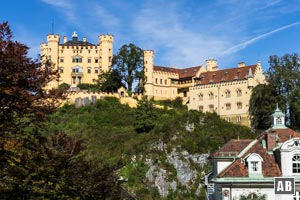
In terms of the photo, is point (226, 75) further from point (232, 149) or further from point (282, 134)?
point (282, 134)

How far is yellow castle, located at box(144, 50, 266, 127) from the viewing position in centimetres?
8200

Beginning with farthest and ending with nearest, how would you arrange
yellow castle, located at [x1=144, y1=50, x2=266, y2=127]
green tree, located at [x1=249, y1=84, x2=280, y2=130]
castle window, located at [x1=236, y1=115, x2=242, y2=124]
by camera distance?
Result: yellow castle, located at [x1=144, y1=50, x2=266, y2=127] → castle window, located at [x1=236, y1=115, x2=242, y2=124] → green tree, located at [x1=249, y1=84, x2=280, y2=130]

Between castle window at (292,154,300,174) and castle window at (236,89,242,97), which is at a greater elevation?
castle window at (236,89,242,97)

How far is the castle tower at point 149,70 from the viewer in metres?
90.2

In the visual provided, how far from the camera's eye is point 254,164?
33.7 meters

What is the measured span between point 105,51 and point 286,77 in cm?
3954

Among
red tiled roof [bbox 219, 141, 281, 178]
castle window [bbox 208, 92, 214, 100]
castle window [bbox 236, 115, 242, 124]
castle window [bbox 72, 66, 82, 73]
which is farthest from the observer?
castle window [bbox 72, 66, 82, 73]

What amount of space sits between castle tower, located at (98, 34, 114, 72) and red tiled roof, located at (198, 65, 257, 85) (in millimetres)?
16290

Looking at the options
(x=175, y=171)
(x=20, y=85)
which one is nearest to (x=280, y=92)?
(x=175, y=171)

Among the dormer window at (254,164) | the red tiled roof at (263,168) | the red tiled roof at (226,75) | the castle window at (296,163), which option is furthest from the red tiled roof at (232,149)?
the red tiled roof at (226,75)

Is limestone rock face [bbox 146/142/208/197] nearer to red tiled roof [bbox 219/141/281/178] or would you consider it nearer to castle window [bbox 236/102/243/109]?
castle window [bbox 236/102/243/109]

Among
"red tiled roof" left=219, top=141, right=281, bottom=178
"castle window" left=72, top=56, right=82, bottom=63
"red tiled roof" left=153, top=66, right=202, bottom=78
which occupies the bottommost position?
"red tiled roof" left=219, top=141, right=281, bottom=178

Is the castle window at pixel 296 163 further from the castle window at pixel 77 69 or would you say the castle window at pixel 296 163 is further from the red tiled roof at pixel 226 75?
the castle window at pixel 77 69

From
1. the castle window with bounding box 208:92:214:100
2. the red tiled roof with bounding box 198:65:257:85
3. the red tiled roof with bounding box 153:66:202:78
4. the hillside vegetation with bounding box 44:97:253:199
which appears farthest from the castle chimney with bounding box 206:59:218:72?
the hillside vegetation with bounding box 44:97:253:199
